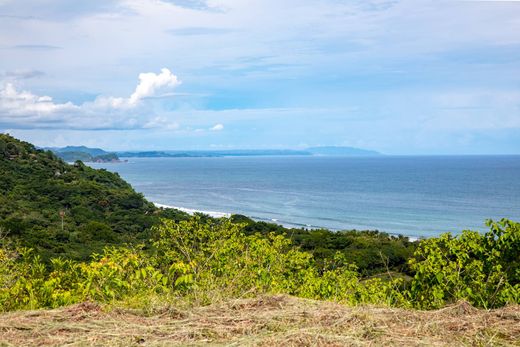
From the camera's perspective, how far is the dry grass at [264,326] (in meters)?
5.04

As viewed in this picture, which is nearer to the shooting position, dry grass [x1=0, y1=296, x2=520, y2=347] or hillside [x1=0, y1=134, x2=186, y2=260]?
dry grass [x1=0, y1=296, x2=520, y2=347]

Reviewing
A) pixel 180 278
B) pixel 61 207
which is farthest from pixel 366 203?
Answer: pixel 180 278

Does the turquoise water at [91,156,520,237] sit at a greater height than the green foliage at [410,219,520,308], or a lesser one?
lesser

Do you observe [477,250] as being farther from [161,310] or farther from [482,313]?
[161,310]

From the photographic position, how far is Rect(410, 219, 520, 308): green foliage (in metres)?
8.45

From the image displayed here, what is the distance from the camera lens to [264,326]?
213 inches

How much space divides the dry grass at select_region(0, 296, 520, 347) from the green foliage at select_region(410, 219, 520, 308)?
2533 millimetres

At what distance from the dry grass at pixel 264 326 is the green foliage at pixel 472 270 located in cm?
253

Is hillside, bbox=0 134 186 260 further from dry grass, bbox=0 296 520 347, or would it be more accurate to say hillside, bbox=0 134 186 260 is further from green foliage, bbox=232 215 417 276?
dry grass, bbox=0 296 520 347

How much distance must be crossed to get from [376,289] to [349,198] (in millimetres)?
83619

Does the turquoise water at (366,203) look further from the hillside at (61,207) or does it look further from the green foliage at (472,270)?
the green foliage at (472,270)

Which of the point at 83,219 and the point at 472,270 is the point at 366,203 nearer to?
the point at 83,219

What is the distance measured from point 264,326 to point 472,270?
5.34 m

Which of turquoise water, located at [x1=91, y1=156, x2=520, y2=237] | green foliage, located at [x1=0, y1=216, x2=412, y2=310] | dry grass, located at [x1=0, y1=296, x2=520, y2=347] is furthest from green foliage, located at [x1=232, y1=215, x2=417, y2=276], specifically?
turquoise water, located at [x1=91, y1=156, x2=520, y2=237]
